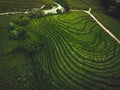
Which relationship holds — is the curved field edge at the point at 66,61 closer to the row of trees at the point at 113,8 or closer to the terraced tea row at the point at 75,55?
the terraced tea row at the point at 75,55

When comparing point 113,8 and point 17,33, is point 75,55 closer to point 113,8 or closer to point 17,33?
point 17,33

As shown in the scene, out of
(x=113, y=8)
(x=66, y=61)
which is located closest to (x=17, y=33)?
(x=66, y=61)

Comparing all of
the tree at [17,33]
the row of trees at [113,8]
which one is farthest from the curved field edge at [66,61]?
the row of trees at [113,8]

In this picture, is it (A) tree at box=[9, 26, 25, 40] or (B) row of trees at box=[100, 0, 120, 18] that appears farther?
(B) row of trees at box=[100, 0, 120, 18]

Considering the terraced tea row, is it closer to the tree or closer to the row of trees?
the tree

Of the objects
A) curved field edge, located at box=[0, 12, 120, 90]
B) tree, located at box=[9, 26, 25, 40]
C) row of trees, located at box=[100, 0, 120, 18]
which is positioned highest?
row of trees, located at box=[100, 0, 120, 18]

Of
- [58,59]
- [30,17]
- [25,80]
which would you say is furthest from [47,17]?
[25,80]

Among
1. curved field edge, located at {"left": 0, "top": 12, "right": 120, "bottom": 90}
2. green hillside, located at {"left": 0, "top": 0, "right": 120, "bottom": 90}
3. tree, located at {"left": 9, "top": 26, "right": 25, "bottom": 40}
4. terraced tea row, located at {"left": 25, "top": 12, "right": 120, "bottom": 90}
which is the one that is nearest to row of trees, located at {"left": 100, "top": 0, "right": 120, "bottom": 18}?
green hillside, located at {"left": 0, "top": 0, "right": 120, "bottom": 90}

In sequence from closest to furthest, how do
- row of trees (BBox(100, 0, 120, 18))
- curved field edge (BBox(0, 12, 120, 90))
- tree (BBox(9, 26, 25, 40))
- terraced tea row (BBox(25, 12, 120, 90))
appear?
curved field edge (BBox(0, 12, 120, 90)) < terraced tea row (BBox(25, 12, 120, 90)) < tree (BBox(9, 26, 25, 40)) < row of trees (BBox(100, 0, 120, 18))

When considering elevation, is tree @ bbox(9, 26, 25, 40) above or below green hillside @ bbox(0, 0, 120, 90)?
above
